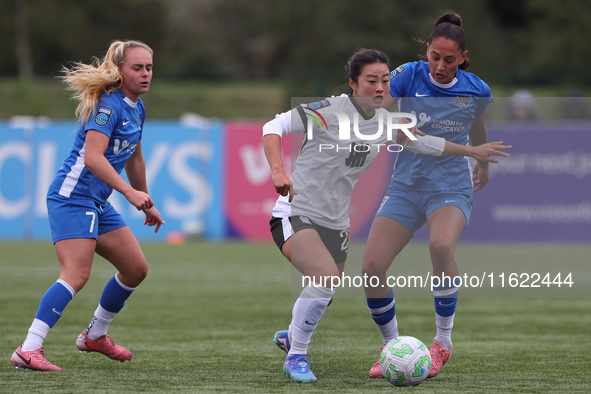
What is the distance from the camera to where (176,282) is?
1123cm

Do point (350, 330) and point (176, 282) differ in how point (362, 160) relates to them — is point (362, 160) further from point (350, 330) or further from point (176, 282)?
point (176, 282)

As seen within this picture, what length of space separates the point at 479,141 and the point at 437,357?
54.6 inches

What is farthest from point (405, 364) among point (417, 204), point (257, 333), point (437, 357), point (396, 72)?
point (257, 333)

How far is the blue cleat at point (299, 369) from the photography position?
5305 mm

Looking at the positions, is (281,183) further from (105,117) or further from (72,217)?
(72,217)

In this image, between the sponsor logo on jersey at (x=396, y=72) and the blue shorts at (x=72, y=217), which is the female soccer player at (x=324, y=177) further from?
the blue shorts at (x=72, y=217)

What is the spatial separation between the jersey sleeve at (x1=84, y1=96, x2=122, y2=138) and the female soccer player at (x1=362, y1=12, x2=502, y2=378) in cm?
162

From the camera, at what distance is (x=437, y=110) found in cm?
588

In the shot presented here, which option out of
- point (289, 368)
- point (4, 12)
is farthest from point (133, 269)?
point (4, 12)

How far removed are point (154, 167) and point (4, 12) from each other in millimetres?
27628

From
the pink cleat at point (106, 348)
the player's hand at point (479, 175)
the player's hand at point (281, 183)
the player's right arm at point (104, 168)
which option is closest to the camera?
the player's hand at point (281, 183)

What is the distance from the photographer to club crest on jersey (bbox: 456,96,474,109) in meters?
5.88

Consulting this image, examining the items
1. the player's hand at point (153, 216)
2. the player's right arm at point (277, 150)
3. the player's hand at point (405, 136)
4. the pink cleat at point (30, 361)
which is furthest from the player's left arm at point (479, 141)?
the pink cleat at point (30, 361)

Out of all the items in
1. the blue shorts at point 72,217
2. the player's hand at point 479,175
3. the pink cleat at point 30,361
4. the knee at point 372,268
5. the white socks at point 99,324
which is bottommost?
the pink cleat at point 30,361
